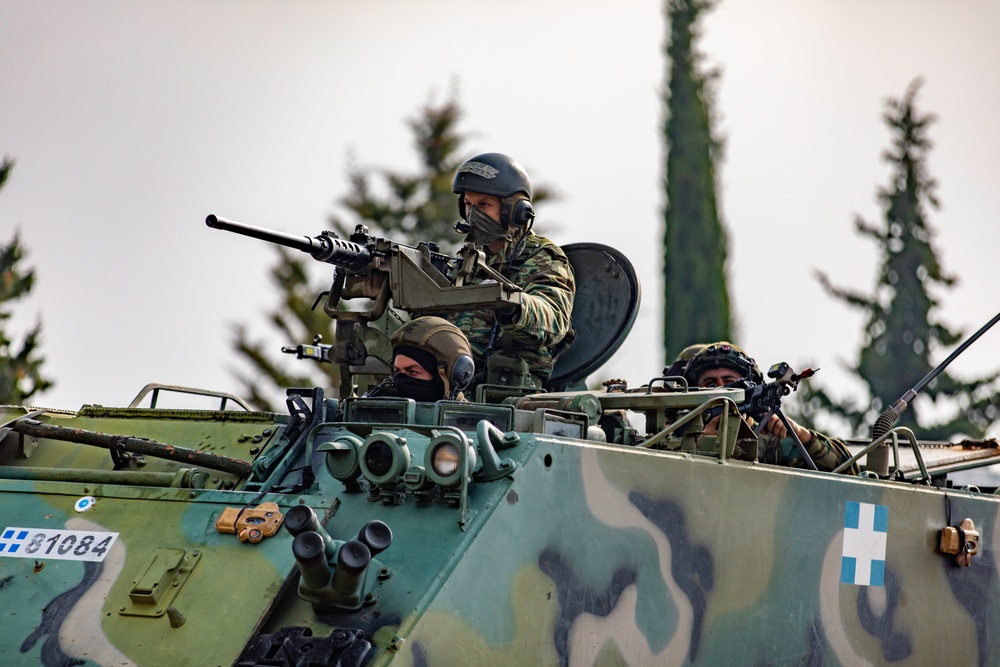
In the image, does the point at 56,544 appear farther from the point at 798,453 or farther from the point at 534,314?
the point at 798,453

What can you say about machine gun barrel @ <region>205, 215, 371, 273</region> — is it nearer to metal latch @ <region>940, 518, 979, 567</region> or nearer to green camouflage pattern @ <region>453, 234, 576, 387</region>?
green camouflage pattern @ <region>453, 234, 576, 387</region>

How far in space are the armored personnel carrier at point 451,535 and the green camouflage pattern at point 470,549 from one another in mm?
13

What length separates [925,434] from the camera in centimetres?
2761

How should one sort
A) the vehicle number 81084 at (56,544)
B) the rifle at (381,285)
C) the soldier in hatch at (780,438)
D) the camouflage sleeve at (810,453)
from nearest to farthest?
the vehicle number 81084 at (56,544), the rifle at (381,285), the soldier in hatch at (780,438), the camouflage sleeve at (810,453)

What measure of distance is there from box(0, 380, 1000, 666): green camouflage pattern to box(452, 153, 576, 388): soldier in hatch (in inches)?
37.3

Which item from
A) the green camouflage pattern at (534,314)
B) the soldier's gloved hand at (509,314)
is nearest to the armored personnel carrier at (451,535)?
the soldier's gloved hand at (509,314)

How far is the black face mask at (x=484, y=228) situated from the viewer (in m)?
10.4

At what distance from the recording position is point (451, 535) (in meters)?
6.89

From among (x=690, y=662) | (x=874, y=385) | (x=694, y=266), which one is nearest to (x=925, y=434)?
(x=874, y=385)

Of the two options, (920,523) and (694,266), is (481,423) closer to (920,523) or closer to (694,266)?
(920,523)

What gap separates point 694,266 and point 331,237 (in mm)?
21038

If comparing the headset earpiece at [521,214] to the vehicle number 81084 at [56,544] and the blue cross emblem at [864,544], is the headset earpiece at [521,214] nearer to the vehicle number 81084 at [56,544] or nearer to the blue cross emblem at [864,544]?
the blue cross emblem at [864,544]

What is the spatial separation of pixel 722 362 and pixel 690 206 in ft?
64.2

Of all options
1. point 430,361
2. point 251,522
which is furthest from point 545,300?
point 251,522
